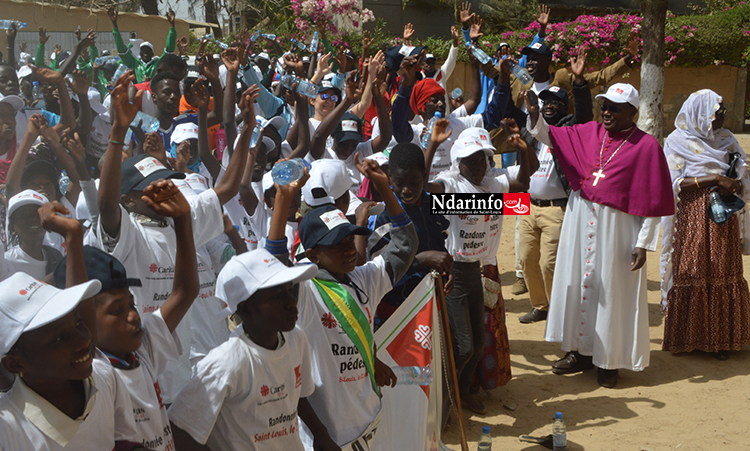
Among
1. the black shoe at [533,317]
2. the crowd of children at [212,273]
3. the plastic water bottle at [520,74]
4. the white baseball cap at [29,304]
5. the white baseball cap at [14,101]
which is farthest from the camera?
the black shoe at [533,317]

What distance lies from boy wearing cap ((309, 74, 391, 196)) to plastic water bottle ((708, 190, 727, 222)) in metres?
2.96

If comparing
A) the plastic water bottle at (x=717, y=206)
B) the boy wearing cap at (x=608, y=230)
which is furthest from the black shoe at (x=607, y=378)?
the plastic water bottle at (x=717, y=206)

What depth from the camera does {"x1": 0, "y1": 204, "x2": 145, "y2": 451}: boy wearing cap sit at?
78.1 inches

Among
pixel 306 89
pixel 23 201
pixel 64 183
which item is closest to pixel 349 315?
pixel 23 201

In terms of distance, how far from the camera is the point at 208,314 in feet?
14.0

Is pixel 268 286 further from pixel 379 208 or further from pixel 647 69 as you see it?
pixel 647 69

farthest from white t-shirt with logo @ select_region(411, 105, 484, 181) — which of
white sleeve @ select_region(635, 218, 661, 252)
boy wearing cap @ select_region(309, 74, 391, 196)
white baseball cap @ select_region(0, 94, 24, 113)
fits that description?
white baseball cap @ select_region(0, 94, 24, 113)

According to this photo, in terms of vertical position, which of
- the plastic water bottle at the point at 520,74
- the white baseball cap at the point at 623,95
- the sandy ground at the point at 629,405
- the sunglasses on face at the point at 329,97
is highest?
the plastic water bottle at the point at 520,74

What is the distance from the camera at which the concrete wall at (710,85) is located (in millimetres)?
21500

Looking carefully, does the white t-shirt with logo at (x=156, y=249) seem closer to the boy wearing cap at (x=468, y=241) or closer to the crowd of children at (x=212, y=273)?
the crowd of children at (x=212, y=273)

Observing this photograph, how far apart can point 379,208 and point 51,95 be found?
396 centimetres

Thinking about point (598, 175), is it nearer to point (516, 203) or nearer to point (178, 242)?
point (516, 203)

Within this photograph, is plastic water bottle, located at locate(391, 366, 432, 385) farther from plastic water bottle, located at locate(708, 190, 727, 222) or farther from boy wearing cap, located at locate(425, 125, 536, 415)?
plastic water bottle, located at locate(708, 190, 727, 222)

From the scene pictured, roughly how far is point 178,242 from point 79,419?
83 centimetres
